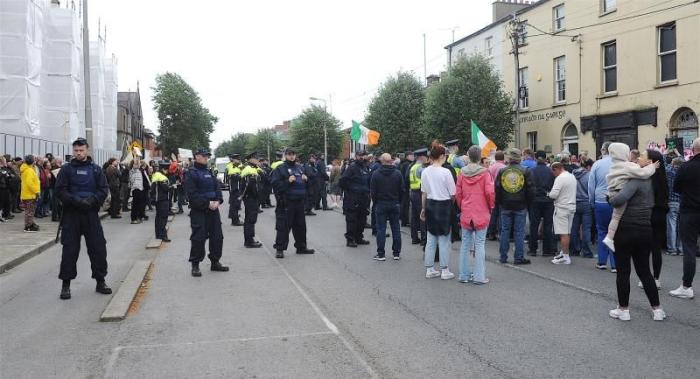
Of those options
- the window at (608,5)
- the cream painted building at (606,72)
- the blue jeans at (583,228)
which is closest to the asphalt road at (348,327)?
the blue jeans at (583,228)

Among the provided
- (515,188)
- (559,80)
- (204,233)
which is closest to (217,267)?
(204,233)

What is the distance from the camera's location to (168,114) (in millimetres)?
79750

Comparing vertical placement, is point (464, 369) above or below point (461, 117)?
below

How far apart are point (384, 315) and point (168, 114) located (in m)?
78.5

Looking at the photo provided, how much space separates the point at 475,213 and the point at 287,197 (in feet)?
12.5

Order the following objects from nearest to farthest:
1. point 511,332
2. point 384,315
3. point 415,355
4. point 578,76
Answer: point 415,355 < point 511,332 < point 384,315 < point 578,76

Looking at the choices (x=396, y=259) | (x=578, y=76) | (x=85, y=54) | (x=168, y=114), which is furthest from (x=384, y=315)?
(x=168, y=114)

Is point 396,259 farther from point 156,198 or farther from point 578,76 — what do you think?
point 578,76

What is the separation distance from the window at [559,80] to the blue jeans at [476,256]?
2250cm

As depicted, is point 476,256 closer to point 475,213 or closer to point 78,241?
point 475,213

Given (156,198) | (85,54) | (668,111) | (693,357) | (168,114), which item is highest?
(168,114)

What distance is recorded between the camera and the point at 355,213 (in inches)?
482

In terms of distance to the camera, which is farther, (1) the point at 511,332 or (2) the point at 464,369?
(1) the point at 511,332

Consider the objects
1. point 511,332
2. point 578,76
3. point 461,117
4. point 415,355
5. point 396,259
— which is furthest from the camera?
point 461,117
